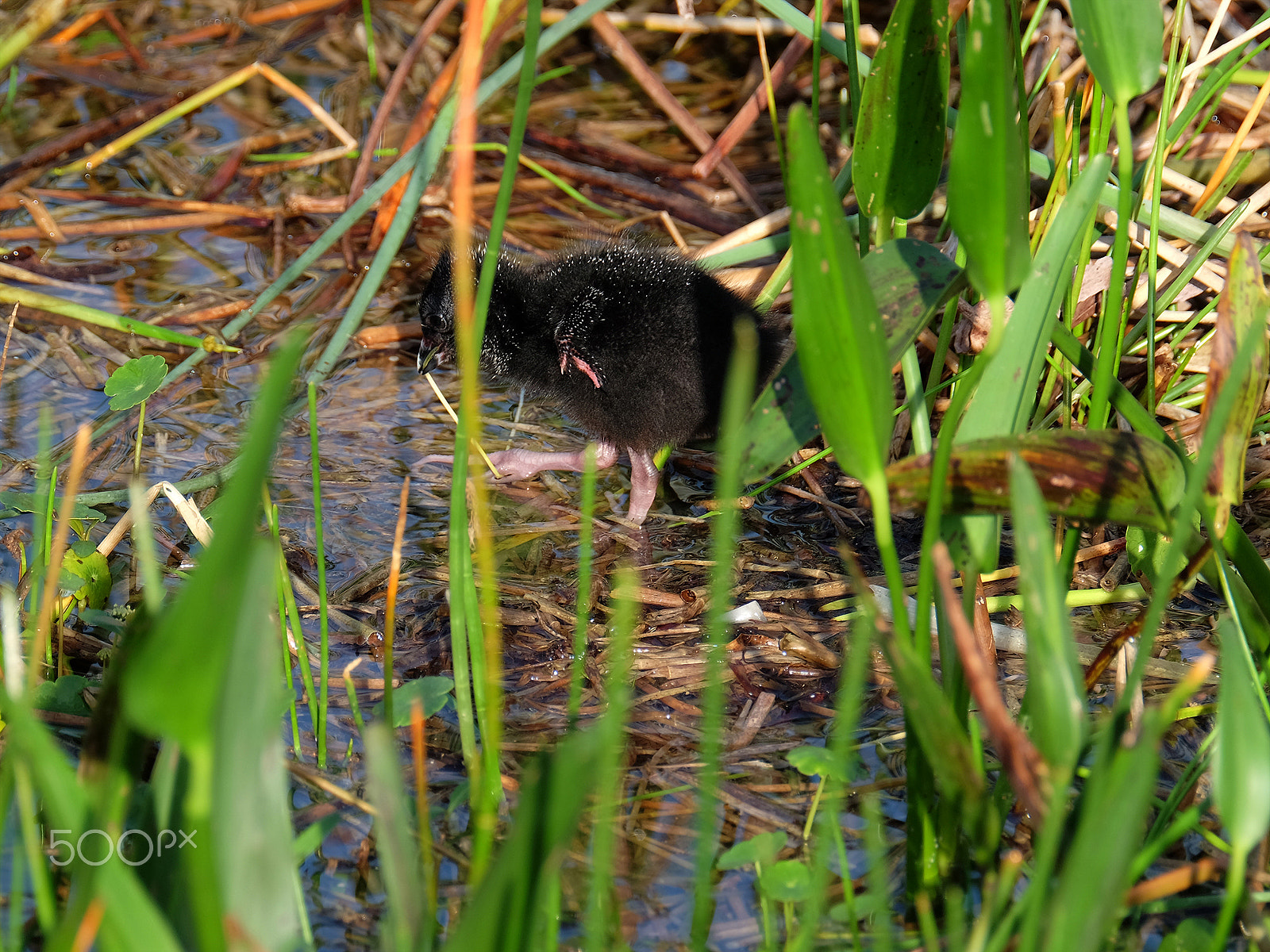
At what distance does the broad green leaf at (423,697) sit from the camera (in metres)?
1.65

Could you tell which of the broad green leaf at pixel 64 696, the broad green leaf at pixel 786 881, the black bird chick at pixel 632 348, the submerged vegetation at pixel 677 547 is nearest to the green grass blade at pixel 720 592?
the submerged vegetation at pixel 677 547

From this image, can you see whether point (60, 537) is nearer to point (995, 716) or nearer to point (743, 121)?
point (995, 716)

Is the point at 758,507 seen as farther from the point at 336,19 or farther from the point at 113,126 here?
the point at 336,19

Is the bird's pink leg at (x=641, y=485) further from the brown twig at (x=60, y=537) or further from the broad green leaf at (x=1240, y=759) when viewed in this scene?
the broad green leaf at (x=1240, y=759)

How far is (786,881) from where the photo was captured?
4.56 ft

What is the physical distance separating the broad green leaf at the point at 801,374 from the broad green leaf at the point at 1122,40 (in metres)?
0.31

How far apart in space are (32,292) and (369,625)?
1.54 m

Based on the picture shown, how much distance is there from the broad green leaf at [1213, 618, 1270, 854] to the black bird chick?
4.76ft

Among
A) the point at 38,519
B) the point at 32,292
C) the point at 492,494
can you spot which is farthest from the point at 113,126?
the point at 38,519

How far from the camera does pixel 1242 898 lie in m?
1.21

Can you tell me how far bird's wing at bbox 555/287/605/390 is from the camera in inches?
96.7

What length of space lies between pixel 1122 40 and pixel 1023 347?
0.42 m

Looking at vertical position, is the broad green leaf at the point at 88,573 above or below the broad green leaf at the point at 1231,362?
below

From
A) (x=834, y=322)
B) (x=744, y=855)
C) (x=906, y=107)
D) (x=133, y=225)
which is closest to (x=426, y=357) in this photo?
(x=133, y=225)
